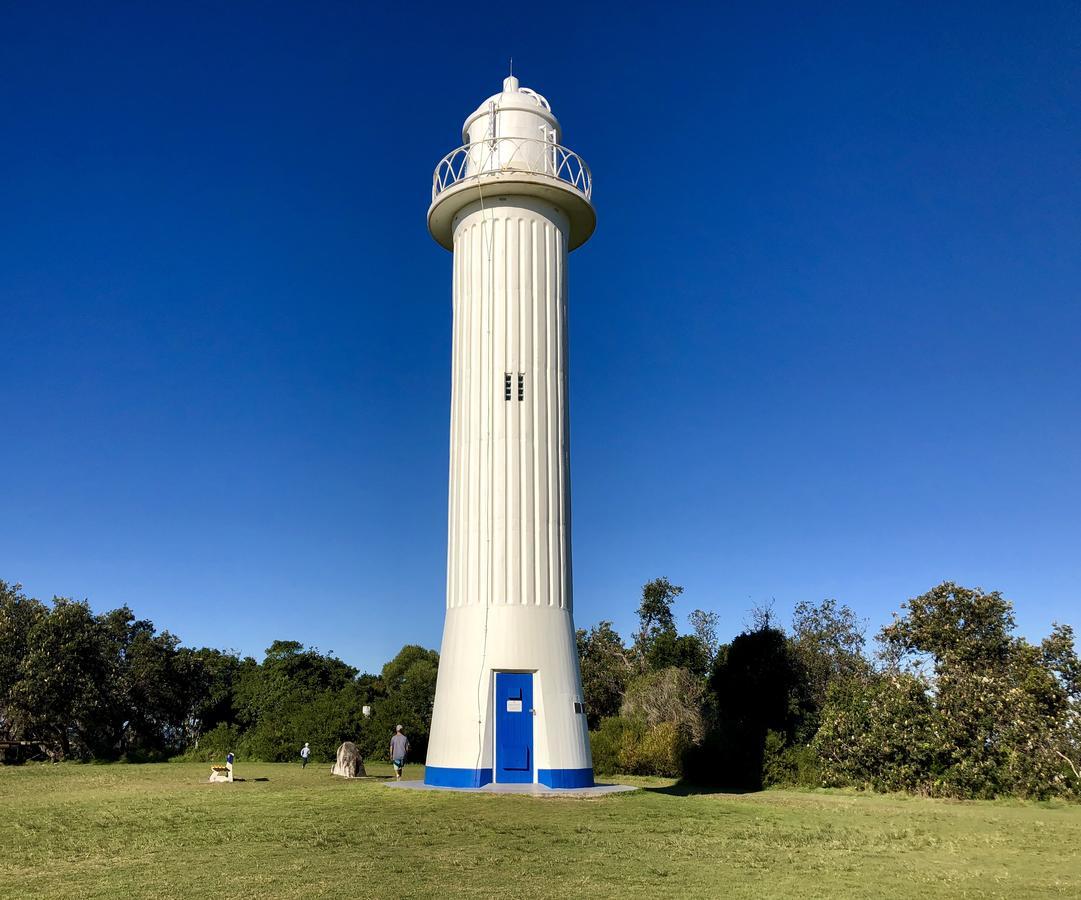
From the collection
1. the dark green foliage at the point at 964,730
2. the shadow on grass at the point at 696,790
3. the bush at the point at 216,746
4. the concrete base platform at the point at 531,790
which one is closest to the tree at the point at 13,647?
the bush at the point at 216,746

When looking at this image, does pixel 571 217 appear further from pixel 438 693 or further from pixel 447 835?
pixel 447 835

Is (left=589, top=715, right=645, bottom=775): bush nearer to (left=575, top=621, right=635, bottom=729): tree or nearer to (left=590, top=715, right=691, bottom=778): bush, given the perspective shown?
(left=590, top=715, right=691, bottom=778): bush

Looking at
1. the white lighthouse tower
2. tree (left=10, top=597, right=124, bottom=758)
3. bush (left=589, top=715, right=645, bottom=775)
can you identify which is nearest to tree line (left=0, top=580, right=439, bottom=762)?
tree (left=10, top=597, right=124, bottom=758)

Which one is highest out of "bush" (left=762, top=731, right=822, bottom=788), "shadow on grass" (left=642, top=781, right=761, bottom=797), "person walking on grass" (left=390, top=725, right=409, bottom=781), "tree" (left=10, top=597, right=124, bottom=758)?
"tree" (left=10, top=597, right=124, bottom=758)

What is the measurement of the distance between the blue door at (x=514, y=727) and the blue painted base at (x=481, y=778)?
29 centimetres

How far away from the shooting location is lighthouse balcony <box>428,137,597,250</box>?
65.7 ft

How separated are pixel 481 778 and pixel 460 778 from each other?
16.4 inches

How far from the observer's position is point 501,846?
434 inches

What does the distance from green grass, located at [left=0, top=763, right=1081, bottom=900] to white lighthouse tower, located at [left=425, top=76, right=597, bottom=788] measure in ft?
5.53

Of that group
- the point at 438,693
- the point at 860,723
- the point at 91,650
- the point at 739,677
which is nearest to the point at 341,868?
the point at 438,693

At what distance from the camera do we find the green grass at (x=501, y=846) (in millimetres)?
8781

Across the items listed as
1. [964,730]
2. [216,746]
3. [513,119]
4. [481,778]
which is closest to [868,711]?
[964,730]

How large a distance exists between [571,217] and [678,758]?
49.2 feet

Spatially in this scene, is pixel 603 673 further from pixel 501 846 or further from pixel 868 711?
pixel 501 846
